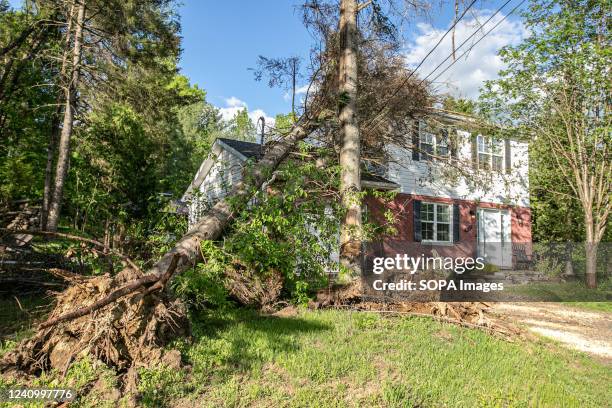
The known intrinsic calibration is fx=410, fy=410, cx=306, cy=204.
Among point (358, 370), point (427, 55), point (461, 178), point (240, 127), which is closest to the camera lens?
point (358, 370)

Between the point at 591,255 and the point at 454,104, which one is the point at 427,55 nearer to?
the point at 454,104

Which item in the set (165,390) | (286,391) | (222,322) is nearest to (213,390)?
(165,390)

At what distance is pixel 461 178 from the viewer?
1520cm

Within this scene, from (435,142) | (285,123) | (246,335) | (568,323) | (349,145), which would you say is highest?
(435,142)

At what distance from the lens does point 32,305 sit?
620 cm

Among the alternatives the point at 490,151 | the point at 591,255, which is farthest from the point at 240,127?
the point at 591,255

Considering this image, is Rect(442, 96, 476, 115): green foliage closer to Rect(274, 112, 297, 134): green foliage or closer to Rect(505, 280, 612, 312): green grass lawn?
Rect(274, 112, 297, 134): green foliage

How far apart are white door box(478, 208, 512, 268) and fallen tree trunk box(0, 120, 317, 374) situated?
536 inches

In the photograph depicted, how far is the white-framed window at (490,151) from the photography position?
1525 centimetres

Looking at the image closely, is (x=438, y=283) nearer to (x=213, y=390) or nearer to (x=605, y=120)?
(x=213, y=390)

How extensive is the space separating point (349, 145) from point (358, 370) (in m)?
4.79

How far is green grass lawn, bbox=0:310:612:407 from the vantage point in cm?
367

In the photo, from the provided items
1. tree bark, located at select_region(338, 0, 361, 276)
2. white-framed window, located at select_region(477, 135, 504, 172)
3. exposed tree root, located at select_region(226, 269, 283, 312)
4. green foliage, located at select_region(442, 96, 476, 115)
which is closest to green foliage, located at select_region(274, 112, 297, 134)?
tree bark, located at select_region(338, 0, 361, 276)

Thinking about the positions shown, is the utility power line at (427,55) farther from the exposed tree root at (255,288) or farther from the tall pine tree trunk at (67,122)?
the tall pine tree trunk at (67,122)
